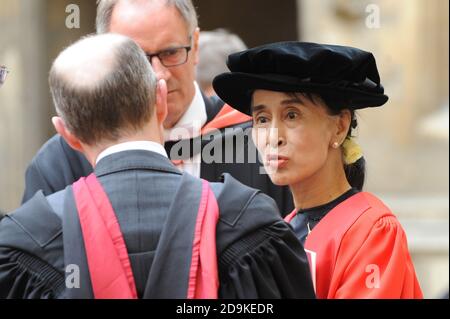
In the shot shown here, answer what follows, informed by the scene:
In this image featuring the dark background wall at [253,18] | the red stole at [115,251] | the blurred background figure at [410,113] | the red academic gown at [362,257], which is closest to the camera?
the red stole at [115,251]

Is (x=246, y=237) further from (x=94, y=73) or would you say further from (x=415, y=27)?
(x=415, y=27)

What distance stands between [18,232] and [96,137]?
0.32m

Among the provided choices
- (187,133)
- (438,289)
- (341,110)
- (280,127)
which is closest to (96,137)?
(280,127)

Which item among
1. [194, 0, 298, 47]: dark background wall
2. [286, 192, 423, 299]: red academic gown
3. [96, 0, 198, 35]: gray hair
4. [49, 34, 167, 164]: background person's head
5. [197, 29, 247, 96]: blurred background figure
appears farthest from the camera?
[194, 0, 298, 47]: dark background wall

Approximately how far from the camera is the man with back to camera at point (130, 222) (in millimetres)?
2781

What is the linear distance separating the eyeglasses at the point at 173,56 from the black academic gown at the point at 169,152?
33cm

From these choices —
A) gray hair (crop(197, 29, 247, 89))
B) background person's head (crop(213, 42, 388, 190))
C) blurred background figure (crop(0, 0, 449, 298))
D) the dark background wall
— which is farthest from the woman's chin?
the dark background wall

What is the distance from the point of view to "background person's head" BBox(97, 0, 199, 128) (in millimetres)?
4211

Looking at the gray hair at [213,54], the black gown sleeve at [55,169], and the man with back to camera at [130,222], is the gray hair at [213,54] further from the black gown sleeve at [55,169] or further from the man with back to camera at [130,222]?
the man with back to camera at [130,222]

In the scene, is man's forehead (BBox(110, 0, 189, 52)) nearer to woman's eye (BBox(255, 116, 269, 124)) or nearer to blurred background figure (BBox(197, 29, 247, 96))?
woman's eye (BBox(255, 116, 269, 124))

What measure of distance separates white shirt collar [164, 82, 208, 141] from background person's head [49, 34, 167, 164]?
4.66ft

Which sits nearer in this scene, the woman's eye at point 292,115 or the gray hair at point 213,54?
the woman's eye at point 292,115

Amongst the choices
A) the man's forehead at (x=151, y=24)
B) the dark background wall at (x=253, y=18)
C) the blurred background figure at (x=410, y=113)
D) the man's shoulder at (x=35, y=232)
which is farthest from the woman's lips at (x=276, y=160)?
the dark background wall at (x=253, y=18)

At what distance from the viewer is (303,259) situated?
291cm
